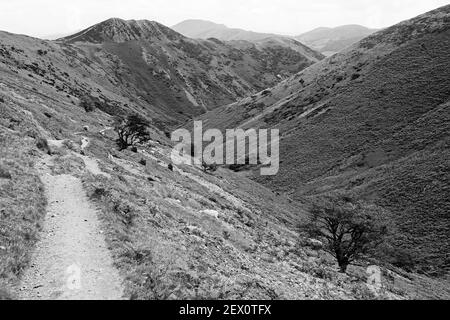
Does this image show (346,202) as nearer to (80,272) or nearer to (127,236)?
(127,236)

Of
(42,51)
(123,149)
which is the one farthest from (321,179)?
(42,51)

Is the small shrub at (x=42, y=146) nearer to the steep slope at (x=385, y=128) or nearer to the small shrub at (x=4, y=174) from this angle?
the small shrub at (x=4, y=174)

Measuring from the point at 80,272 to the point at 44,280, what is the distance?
1.22 metres

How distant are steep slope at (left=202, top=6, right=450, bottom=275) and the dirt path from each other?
38249 mm

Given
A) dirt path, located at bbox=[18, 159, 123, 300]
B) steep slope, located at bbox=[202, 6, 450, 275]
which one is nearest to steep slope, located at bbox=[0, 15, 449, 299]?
dirt path, located at bbox=[18, 159, 123, 300]

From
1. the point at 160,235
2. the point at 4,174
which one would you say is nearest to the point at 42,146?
the point at 4,174

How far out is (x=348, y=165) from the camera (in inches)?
3548

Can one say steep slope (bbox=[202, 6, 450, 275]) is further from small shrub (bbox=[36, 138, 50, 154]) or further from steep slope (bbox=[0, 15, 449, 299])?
small shrub (bbox=[36, 138, 50, 154])

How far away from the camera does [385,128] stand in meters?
95.9

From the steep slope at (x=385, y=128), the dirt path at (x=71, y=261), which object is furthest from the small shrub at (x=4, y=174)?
the steep slope at (x=385, y=128)

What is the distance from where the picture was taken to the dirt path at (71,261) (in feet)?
43.0

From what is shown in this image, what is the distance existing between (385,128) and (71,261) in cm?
9330

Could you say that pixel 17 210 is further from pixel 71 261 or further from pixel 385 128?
pixel 385 128

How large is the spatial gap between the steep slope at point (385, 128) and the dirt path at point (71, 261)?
38.2m
